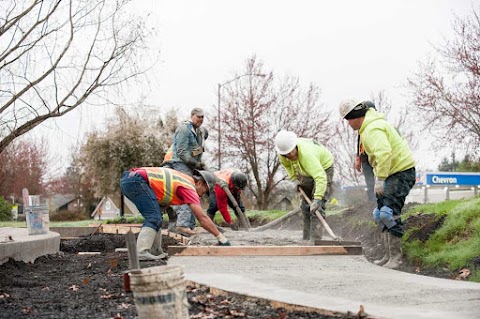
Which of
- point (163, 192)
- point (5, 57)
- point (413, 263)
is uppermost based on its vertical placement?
point (5, 57)

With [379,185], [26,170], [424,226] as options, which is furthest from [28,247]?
[26,170]

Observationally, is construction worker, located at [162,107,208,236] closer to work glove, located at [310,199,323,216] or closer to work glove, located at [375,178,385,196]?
work glove, located at [310,199,323,216]

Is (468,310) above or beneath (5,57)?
beneath

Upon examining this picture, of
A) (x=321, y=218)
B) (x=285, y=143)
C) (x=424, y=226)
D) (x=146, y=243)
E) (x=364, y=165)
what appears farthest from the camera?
(x=364, y=165)

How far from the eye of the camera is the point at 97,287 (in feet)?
21.4

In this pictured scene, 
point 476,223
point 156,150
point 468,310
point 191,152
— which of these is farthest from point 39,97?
point 156,150

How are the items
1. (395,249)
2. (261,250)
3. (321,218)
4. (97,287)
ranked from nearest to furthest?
(97,287), (395,249), (261,250), (321,218)

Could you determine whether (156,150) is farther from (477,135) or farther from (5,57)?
(5,57)

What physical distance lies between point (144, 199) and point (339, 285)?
3108 millimetres

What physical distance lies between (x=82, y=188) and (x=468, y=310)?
59721 mm

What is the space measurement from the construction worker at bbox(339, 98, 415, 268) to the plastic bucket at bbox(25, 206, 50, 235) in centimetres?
520

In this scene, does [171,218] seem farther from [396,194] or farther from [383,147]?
[383,147]

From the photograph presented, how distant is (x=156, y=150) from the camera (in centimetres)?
3606

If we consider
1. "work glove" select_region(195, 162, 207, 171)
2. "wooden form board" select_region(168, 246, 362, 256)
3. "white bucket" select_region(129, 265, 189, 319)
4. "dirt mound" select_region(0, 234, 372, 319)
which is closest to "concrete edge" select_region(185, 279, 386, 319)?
"dirt mound" select_region(0, 234, 372, 319)
